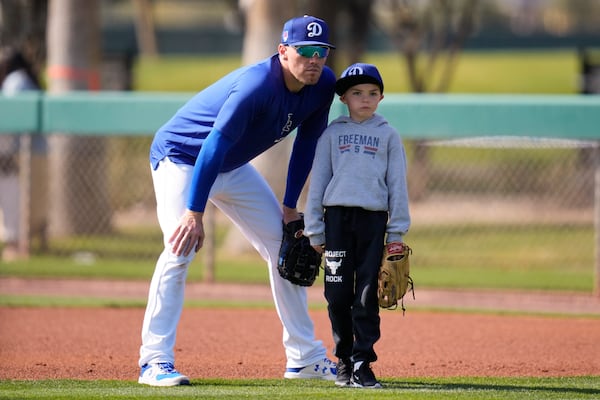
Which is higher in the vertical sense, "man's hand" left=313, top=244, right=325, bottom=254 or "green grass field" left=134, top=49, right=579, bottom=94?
"green grass field" left=134, top=49, right=579, bottom=94

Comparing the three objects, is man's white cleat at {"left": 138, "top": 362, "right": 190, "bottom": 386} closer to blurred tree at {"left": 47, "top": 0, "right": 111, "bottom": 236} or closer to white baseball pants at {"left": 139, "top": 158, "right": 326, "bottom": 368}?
white baseball pants at {"left": 139, "top": 158, "right": 326, "bottom": 368}

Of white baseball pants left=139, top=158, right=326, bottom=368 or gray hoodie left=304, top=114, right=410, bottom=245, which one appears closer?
gray hoodie left=304, top=114, right=410, bottom=245

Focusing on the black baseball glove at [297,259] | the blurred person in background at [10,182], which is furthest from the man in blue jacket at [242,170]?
the blurred person in background at [10,182]

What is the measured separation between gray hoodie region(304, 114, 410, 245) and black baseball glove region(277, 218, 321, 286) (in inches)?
10.0

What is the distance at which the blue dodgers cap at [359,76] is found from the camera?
6.30 meters

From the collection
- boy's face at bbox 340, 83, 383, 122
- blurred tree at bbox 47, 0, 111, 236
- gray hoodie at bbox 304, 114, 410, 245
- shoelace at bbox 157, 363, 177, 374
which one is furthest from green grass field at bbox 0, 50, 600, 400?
boy's face at bbox 340, 83, 383, 122

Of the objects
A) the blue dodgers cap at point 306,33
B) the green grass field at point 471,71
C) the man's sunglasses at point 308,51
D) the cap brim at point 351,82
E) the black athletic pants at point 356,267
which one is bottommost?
the black athletic pants at point 356,267

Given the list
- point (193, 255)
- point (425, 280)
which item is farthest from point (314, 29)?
point (425, 280)

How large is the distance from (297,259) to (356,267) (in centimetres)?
41

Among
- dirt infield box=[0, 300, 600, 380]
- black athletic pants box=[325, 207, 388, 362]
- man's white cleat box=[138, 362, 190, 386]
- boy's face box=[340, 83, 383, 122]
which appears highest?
boy's face box=[340, 83, 383, 122]

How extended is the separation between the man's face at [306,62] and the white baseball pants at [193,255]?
80 cm

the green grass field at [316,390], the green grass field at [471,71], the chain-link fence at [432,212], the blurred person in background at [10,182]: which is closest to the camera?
the green grass field at [316,390]

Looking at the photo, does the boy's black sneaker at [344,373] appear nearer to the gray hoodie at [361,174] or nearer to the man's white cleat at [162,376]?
the gray hoodie at [361,174]

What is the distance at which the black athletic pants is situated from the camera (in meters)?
6.28
